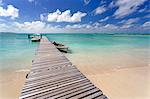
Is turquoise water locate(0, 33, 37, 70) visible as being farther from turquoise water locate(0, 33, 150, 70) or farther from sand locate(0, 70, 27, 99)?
sand locate(0, 70, 27, 99)

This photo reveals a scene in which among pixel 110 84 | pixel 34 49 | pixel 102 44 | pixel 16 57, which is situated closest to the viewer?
pixel 110 84

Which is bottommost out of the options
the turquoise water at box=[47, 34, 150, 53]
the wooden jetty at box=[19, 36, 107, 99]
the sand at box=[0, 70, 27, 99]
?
the turquoise water at box=[47, 34, 150, 53]

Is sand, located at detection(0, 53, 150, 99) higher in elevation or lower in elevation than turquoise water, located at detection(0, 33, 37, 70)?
higher

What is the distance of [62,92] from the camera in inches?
80.7

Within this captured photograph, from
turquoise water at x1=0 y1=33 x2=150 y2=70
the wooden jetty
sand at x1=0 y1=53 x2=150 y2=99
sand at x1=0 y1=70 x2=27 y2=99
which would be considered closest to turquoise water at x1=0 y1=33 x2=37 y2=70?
turquoise water at x1=0 y1=33 x2=150 y2=70

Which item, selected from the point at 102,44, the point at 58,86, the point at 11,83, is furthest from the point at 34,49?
the point at 58,86

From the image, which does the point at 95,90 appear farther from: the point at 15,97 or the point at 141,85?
the point at 141,85

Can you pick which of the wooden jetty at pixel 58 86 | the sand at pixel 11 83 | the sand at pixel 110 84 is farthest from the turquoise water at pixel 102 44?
the wooden jetty at pixel 58 86

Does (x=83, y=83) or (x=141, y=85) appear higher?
(x=83, y=83)

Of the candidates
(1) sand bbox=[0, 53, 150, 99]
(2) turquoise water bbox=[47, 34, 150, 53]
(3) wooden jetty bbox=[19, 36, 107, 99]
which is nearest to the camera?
(3) wooden jetty bbox=[19, 36, 107, 99]

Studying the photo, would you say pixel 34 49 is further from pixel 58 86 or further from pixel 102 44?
pixel 58 86

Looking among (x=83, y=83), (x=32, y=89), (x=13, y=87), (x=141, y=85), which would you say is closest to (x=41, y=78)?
(x=32, y=89)

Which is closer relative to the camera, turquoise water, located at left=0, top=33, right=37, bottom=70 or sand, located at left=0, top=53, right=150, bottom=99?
sand, located at left=0, top=53, right=150, bottom=99

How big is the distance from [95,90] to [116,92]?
1327 millimetres
